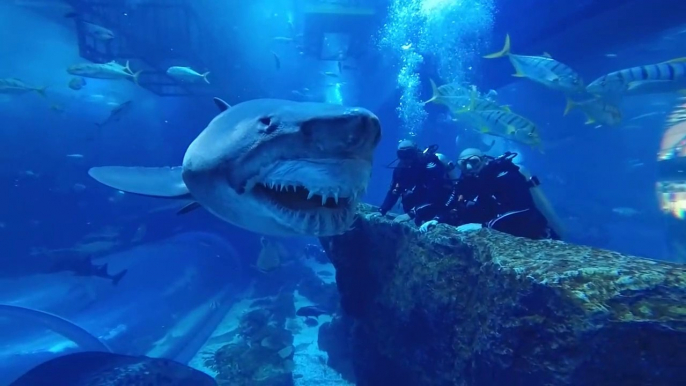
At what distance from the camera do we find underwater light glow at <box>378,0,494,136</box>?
1653 centimetres

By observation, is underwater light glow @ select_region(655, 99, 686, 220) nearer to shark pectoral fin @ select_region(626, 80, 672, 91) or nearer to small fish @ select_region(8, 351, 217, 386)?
shark pectoral fin @ select_region(626, 80, 672, 91)

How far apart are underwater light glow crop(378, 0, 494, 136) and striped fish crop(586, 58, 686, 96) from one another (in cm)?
803

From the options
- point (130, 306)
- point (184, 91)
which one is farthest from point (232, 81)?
point (130, 306)

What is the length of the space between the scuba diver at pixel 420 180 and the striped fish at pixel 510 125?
166 centimetres

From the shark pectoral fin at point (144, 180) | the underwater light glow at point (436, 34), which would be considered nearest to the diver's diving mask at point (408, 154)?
the shark pectoral fin at point (144, 180)

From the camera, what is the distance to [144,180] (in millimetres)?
2635

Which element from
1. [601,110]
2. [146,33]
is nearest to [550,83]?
[601,110]

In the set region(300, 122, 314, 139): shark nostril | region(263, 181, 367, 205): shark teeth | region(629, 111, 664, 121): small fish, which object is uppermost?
region(300, 122, 314, 139): shark nostril

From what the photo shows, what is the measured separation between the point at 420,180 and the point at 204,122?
55.8 ft

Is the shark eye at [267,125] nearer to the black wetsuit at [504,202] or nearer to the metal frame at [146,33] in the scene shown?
the black wetsuit at [504,202]

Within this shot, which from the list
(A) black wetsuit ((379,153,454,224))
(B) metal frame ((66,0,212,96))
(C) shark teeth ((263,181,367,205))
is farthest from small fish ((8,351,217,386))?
(B) metal frame ((66,0,212,96))

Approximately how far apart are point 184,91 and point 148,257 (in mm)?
7218

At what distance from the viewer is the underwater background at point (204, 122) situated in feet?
32.2

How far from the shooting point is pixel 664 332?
206cm
